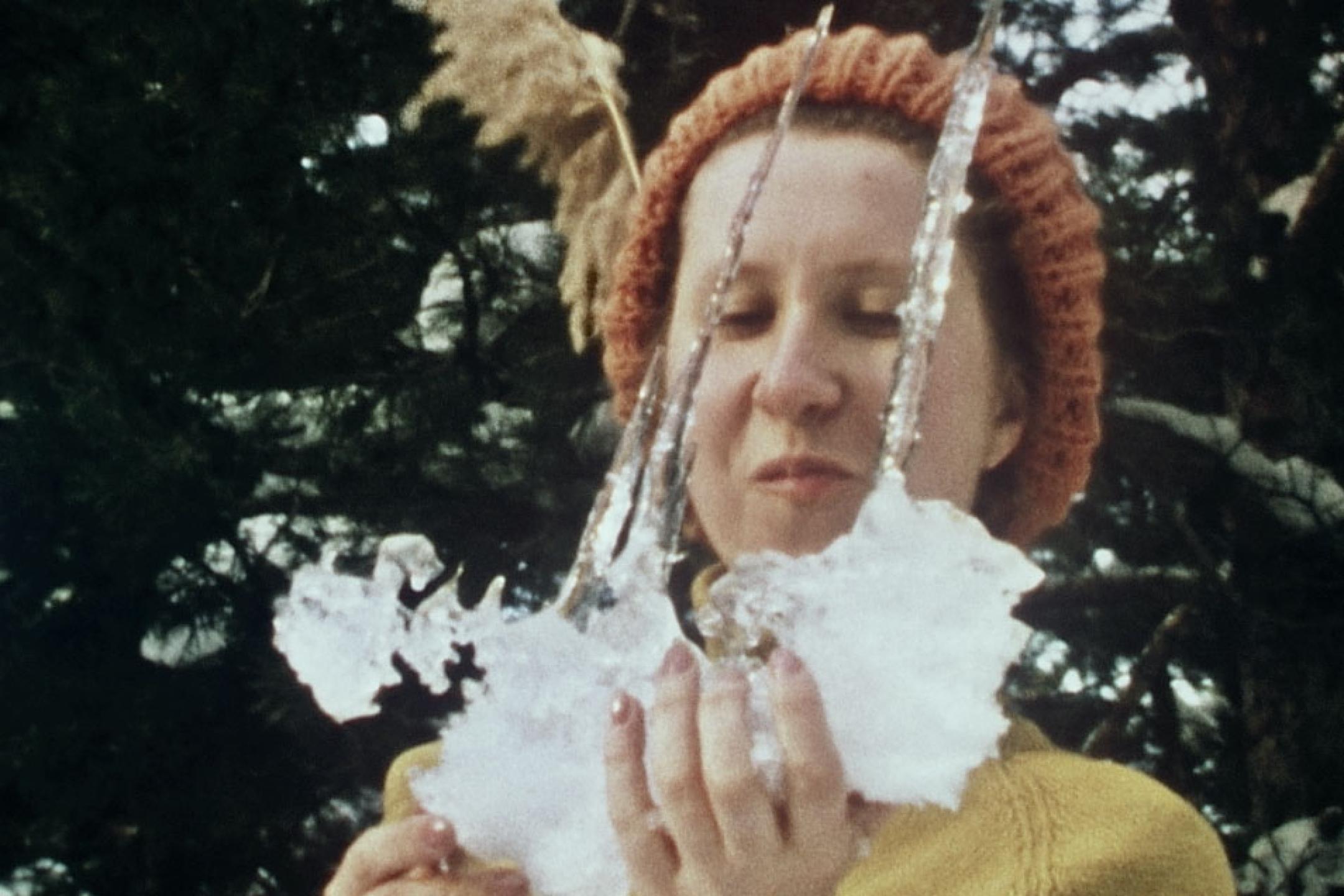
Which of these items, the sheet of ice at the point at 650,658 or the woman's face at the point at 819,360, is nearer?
the sheet of ice at the point at 650,658

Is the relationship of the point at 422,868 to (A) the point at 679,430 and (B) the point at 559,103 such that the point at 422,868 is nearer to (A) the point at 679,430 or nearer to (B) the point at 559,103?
(A) the point at 679,430

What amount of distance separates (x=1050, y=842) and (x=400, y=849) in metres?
0.21

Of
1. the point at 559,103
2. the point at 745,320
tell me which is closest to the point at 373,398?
the point at 559,103

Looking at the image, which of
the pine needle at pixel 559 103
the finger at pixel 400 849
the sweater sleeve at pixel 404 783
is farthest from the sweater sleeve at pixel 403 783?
the pine needle at pixel 559 103

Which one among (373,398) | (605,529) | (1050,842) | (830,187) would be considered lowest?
(1050,842)

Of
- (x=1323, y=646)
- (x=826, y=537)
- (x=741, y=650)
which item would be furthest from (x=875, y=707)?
(x=1323, y=646)

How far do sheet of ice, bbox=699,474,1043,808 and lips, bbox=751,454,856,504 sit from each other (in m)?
0.14

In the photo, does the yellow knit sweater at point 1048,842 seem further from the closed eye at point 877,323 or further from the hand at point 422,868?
the closed eye at point 877,323

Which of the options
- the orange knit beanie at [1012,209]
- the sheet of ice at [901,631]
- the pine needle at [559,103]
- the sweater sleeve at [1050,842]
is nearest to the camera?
the sheet of ice at [901,631]

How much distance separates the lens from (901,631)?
283 mm

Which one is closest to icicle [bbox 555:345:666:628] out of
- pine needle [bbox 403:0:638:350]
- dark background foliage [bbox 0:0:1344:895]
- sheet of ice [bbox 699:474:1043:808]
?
sheet of ice [bbox 699:474:1043:808]

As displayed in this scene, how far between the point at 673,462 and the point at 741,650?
0.40 ft

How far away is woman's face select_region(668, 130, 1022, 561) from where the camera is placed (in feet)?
1.41

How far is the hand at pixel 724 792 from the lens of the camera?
277 mm
